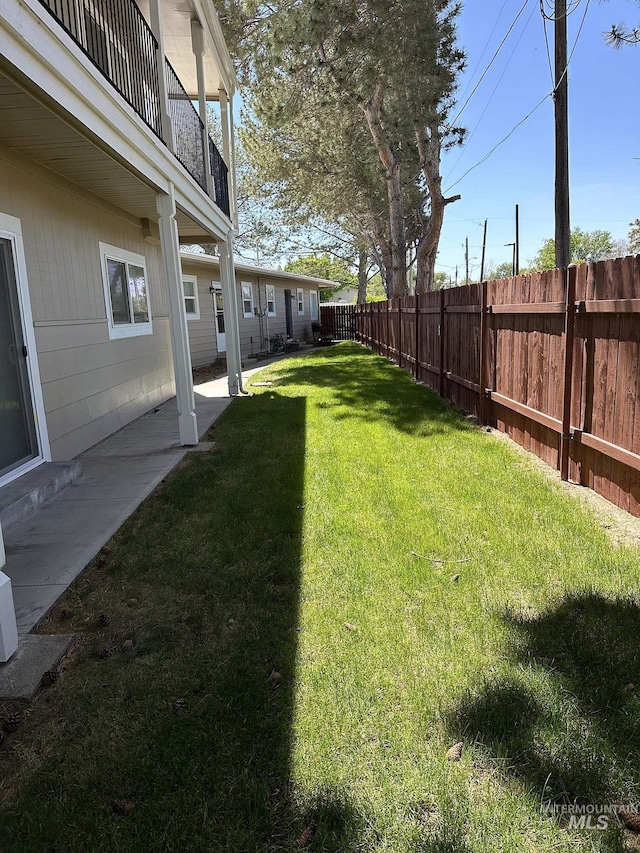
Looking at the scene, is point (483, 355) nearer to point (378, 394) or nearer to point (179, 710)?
point (378, 394)

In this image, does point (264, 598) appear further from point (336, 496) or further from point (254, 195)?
point (254, 195)

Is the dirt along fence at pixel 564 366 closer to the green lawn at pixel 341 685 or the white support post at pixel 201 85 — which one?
the green lawn at pixel 341 685

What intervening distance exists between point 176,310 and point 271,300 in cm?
1578

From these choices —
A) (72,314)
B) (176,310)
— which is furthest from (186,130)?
(72,314)

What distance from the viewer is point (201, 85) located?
798cm

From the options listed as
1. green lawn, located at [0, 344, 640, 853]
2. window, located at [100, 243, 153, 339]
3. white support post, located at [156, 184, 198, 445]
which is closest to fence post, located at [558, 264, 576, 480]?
green lawn, located at [0, 344, 640, 853]

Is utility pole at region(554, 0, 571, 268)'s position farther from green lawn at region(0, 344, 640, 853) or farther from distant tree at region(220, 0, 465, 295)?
green lawn at region(0, 344, 640, 853)

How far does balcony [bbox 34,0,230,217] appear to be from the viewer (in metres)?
5.05

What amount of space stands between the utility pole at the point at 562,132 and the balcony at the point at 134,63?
540 centimetres

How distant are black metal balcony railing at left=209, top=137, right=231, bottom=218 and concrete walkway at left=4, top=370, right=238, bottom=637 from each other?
4.80 m

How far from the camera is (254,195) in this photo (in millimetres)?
23688

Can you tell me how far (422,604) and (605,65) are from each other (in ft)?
65.1

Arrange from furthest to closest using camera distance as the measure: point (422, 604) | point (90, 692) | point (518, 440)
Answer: point (518, 440), point (422, 604), point (90, 692)

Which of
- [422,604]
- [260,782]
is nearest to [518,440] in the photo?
[422,604]
